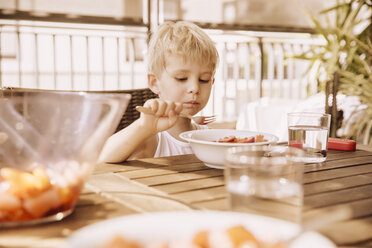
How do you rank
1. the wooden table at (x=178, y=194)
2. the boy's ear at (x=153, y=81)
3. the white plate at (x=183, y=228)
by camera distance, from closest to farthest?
the white plate at (x=183, y=228), the wooden table at (x=178, y=194), the boy's ear at (x=153, y=81)

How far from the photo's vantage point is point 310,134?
110 centimetres

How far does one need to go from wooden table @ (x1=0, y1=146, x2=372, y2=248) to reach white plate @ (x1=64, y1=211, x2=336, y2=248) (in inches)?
4.3

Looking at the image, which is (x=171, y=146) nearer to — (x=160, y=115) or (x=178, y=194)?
(x=160, y=115)

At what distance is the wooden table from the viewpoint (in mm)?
568

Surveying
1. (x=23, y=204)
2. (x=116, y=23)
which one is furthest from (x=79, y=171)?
(x=116, y=23)

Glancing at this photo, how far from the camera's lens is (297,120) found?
3.65ft

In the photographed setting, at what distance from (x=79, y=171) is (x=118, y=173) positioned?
1.09ft

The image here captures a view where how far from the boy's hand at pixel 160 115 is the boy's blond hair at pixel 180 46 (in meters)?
0.41

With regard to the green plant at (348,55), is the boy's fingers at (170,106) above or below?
below

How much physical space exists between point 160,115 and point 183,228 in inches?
26.0

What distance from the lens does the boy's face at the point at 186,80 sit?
1.50m

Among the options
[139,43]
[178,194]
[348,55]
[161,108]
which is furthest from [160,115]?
[139,43]

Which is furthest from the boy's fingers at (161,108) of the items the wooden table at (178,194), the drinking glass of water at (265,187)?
the drinking glass of water at (265,187)

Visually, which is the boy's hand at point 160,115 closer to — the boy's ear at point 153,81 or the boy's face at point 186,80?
the boy's face at point 186,80
